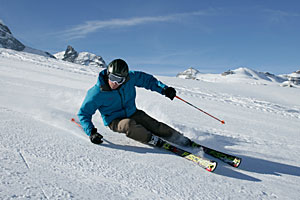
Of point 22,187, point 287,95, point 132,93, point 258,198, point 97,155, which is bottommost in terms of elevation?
point 22,187

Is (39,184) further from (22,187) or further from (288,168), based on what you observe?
(288,168)

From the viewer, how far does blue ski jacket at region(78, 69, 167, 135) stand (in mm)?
2828

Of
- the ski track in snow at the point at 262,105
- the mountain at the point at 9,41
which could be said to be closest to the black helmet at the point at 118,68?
the ski track in snow at the point at 262,105

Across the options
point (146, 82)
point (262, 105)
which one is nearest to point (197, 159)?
point (146, 82)

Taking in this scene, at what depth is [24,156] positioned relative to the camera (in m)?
1.80

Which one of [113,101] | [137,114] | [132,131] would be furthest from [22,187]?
[137,114]

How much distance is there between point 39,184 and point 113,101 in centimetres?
164

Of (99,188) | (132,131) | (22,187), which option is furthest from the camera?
(132,131)

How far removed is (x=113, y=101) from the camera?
9.73 ft

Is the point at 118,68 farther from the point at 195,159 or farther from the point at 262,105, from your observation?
the point at 262,105

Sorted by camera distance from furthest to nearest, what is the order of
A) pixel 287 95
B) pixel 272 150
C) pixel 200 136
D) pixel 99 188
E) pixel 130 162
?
pixel 287 95
pixel 200 136
pixel 272 150
pixel 130 162
pixel 99 188

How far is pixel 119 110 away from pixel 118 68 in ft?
2.04

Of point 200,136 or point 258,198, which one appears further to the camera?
point 200,136

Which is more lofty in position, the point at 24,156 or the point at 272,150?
the point at 272,150
